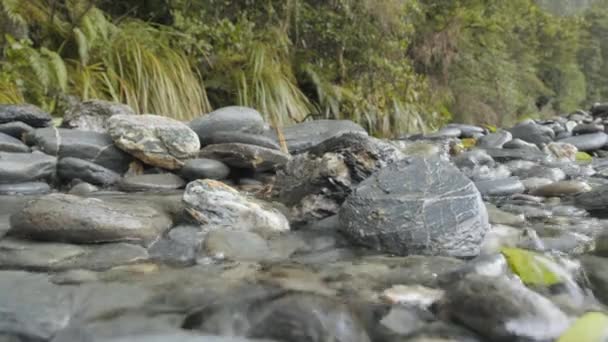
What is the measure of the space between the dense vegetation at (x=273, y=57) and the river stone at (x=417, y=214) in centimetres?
361

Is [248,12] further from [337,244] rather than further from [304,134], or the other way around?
[337,244]

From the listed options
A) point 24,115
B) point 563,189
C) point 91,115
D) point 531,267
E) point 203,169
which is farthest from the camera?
point 91,115

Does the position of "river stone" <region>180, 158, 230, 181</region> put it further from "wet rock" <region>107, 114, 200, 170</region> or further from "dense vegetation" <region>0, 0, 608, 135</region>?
"dense vegetation" <region>0, 0, 608, 135</region>

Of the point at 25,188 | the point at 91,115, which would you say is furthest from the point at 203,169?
the point at 91,115

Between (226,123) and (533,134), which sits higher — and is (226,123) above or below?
above

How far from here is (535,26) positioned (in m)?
15.9

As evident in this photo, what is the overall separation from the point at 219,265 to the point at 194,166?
1558mm

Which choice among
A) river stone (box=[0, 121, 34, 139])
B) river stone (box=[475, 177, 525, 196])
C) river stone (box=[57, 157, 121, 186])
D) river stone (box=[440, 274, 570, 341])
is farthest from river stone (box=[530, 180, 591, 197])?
river stone (box=[0, 121, 34, 139])

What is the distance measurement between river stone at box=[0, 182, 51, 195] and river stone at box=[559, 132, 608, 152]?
5.31 metres

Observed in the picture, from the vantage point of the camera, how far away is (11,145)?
3.18 m

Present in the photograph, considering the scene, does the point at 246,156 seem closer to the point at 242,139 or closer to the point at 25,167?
the point at 242,139

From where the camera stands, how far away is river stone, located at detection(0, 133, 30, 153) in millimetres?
3156

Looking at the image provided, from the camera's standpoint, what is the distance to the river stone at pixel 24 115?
3662 mm

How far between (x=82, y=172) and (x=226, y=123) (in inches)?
42.0
